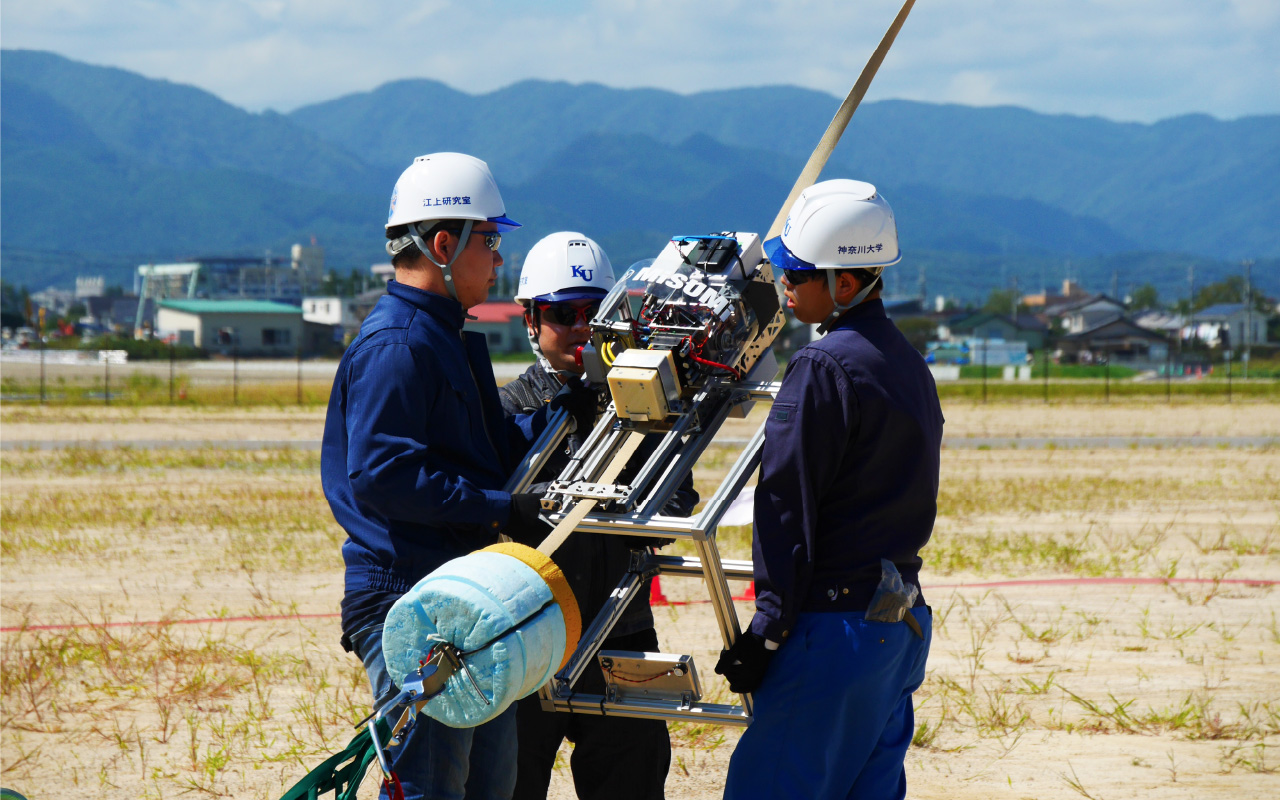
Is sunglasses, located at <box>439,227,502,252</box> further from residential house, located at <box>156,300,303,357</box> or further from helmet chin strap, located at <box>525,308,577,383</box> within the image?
residential house, located at <box>156,300,303,357</box>

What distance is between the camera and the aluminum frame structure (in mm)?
3271

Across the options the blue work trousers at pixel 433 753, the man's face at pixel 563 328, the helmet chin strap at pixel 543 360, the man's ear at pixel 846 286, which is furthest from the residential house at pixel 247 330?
the man's ear at pixel 846 286

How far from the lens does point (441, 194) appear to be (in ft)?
11.1

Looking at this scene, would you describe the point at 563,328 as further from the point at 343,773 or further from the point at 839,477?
the point at 343,773

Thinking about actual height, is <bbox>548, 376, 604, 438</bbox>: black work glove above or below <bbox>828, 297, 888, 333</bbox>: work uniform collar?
below

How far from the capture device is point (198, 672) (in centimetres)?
683

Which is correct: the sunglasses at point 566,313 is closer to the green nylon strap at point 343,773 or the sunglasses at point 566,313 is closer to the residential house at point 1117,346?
the green nylon strap at point 343,773

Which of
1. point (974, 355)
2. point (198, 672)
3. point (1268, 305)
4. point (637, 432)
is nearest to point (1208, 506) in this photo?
point (198, 672)

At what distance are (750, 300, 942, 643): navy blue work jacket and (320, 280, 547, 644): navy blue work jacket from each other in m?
0.74

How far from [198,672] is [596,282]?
12.4 feet

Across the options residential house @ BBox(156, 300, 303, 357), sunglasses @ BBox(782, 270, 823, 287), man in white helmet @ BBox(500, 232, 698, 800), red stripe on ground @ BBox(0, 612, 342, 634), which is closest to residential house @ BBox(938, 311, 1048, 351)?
residential house @ BBox(156, 300, 303, 357)

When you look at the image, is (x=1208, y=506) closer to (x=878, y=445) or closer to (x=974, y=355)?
(x=878, y=445)

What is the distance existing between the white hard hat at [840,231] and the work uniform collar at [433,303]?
3.08 feet

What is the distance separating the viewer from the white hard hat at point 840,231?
3.29 m
